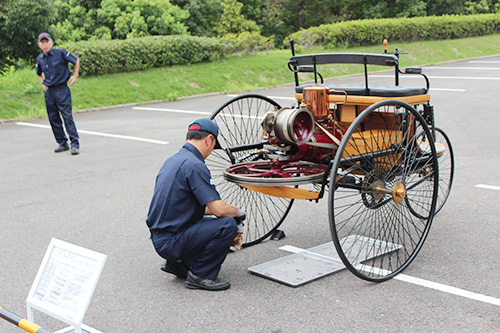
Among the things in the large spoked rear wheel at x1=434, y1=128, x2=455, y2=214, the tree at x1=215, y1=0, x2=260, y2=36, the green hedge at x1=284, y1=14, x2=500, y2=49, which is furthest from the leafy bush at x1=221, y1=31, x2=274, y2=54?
the large spoked rear wheel at x1=434, y1=128, x2=455, y2=214

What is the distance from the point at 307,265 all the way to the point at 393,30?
22.6m

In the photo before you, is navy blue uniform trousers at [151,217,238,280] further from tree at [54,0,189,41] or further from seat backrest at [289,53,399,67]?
tree at [54,0,189,41]

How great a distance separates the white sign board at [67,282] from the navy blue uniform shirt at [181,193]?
808mm

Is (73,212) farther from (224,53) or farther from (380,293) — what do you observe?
(224,53)

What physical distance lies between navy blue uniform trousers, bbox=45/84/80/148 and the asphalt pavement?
31 centimetres

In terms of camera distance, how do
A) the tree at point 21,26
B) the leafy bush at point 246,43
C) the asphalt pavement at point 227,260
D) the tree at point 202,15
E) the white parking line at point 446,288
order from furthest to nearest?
1. the tree at point 202,15
2. the leafy bush at point 246,43
3. the tree at point 21,26
4. the white parking line at point 446,288
5. the asphalt pavement at point 227,260

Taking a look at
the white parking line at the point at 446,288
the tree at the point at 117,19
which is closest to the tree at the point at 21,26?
the tree at the point at 117,19

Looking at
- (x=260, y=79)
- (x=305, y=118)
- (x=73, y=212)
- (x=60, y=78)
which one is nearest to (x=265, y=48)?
(x=260, y=79)

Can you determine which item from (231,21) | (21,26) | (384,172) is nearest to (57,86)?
(384,172)

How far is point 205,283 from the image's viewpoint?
416 cm

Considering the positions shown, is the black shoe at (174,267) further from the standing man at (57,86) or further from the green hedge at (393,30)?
the green hedge at (393,30)

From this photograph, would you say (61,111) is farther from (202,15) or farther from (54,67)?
(202,15)

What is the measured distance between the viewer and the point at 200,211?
4.17 metres

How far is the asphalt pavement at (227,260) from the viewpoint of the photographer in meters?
3.70
